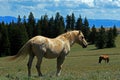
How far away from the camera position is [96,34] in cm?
12219

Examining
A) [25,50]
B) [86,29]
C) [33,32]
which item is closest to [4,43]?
[33,32]

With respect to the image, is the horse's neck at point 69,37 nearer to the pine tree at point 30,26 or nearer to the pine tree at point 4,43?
the pine tree at point 4,43

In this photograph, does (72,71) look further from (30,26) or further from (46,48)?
(30,26)

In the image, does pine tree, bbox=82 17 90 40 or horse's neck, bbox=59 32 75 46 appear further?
pine tree, bbox=82 17 90 40

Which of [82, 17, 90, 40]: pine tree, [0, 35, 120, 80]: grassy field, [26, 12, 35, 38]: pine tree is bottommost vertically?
[82, 17, 90, 40]: pine tree

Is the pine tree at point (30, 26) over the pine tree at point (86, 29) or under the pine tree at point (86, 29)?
over

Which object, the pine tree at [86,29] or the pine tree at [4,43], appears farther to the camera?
the pine tree at [86,29]

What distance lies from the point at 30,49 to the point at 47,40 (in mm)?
715

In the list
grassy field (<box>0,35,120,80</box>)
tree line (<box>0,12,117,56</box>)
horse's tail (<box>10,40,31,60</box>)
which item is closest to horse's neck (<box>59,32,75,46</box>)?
grassy field (<box>0,35,120,80</box>)

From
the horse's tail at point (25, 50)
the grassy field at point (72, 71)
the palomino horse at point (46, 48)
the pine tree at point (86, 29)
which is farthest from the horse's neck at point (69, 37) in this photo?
the pine tree at point (86, 29)

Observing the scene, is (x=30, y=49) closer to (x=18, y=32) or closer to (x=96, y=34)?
(x=18, y=32)

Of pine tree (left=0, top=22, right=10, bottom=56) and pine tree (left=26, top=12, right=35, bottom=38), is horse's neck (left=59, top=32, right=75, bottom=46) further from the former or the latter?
pine tree (left=26, top=12, right=35, bottom=38)

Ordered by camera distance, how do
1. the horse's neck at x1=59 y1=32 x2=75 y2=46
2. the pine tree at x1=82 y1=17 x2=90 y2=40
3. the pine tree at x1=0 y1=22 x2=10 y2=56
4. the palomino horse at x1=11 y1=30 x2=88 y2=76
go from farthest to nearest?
1. the pine tree at x1=82 y1=17 x2=90 y2=40
2. the pine tree at x1=0 y1=22 x2=10 y2=56
3. the horse's neck at x1=59 y1=32 x2=75 y2=46
4. the palomino horse at x1=11 y1=30 x2=88 y2=76

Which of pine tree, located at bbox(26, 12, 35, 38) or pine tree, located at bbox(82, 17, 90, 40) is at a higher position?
pine tree, located at bbox(26, 12, 35, 38)
